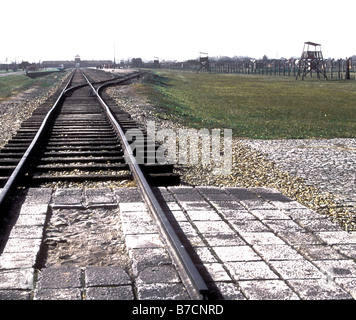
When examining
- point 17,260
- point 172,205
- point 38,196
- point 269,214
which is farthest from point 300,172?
point 17,260

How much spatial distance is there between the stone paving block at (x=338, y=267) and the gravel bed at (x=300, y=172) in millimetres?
1106

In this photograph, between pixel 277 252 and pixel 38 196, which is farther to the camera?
pixel 38 196

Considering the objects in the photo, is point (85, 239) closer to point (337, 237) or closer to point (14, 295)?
point (14, 295)

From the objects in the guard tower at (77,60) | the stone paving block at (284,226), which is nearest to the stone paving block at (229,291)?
the stone paving block at (284,226)

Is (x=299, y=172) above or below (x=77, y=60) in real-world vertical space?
below

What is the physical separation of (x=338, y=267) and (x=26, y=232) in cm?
250

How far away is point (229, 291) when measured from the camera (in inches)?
122

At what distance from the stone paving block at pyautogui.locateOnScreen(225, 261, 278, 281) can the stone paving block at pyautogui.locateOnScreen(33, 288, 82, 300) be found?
41.0 inches

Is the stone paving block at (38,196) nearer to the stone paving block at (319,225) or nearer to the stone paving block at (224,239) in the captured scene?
the stone paving block at (224,239)

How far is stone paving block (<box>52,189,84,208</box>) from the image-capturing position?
16.2ft

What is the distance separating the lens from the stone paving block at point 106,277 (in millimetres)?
3191

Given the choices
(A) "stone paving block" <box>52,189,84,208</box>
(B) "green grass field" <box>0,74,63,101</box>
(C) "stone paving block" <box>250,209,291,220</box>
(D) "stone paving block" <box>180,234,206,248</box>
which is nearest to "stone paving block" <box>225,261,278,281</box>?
(D) "stone paving block" <box>180,234,206,248</box>

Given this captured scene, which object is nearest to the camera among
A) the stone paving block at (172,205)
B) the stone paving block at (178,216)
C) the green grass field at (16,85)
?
the stone paving block at (178,216)
